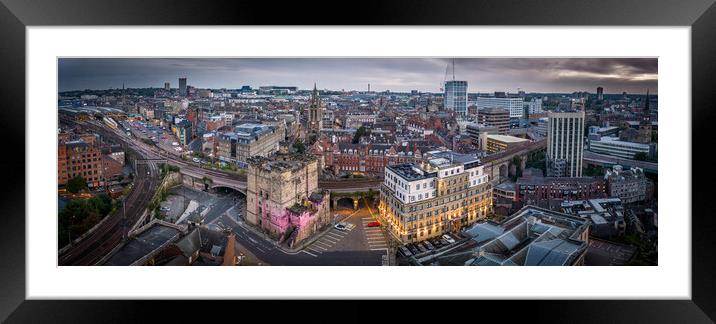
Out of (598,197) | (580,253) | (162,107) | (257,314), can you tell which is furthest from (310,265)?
(598,197)

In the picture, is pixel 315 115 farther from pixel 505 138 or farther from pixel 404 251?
pixel 505 138

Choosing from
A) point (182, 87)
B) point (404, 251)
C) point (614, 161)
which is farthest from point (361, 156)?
point (614, 161)

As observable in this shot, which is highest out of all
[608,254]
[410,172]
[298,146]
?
[298,146]

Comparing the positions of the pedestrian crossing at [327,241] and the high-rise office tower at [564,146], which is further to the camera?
the high-rise office tower at [564,146]

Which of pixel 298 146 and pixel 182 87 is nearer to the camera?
pixel 182 87

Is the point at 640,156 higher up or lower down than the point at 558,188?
higher up

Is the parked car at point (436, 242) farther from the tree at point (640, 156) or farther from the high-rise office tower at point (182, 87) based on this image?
the high-rise office tower at point (182, 87)

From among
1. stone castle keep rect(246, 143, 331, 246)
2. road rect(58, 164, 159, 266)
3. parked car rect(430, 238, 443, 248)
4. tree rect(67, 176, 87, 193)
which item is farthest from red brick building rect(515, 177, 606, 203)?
tree rect(67, 176, 87, 193)
